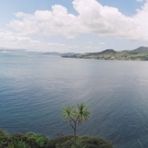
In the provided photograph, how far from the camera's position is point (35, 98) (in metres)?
126

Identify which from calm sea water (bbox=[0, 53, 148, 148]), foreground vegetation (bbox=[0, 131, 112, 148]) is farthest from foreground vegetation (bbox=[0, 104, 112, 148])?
calm sea water (bbox=[0, 53, 148, 148])

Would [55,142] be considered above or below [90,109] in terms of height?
above

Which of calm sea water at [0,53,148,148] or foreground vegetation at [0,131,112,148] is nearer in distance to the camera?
foreground vegetation at [0,131,112,148]

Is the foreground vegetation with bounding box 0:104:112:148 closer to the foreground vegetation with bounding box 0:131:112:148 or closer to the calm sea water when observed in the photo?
the foreground vegetation with bounding box 0:131:112:148

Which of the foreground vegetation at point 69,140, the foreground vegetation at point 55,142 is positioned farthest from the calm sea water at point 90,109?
the foreground vegetation at point 69,140

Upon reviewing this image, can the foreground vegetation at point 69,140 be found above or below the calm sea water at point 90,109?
above

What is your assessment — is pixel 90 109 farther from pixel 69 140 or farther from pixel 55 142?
pixel 55 142

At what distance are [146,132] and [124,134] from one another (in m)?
7.89

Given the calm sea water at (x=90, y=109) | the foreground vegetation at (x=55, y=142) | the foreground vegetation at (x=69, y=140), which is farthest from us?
the calm sea water at (x=90, y=109)

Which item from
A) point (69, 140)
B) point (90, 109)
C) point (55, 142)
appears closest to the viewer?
point (55, 142)

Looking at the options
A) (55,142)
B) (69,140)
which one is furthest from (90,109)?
(55,142)

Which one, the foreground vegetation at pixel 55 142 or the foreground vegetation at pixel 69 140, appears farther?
the foreground vegetation at pixel 55 142

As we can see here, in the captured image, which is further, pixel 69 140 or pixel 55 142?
pixel 69 140

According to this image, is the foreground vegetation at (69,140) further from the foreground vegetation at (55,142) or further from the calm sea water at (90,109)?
the calm sea water at (90,109)
